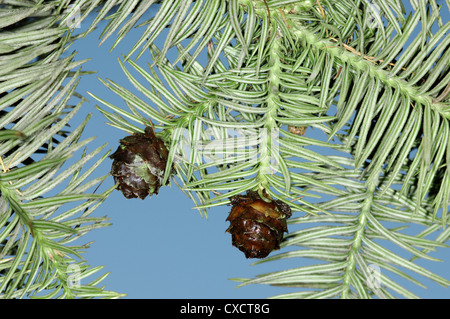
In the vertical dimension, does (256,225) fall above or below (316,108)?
below

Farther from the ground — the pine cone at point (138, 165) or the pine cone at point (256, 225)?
the pine cone at point (138, 165)

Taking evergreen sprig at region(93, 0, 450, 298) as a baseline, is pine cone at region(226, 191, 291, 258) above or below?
below
